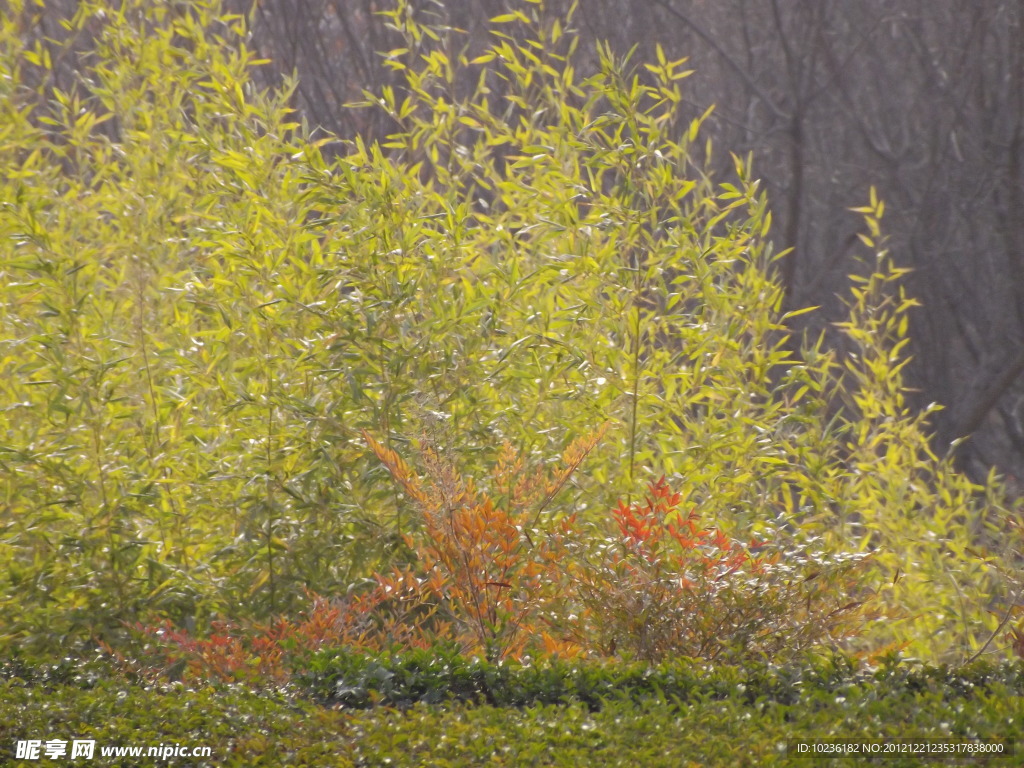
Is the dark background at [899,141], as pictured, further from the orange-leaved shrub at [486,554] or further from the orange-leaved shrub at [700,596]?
the orange-leaved shrub at [486,554]

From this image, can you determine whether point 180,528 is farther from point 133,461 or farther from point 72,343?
point 72,343

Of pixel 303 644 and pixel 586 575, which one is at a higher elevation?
pixel 586 575

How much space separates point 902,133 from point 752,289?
4279 millimetres

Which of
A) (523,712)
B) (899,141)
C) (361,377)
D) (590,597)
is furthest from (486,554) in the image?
(899,141)

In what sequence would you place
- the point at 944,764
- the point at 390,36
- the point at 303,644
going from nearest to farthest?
the point at 944,764
the point at 303,644
the point at 390,36

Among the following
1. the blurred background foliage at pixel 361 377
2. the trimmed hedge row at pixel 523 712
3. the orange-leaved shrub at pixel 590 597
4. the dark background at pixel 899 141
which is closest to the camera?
the trimmed hedge row at pixel 523 712

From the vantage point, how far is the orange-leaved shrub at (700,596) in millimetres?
2498

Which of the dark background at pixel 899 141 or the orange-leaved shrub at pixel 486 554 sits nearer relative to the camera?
the orange-leaved shrub at pixel 486 554

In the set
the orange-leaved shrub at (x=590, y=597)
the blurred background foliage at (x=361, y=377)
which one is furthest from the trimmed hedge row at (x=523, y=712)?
the blurred background foliage at (x=361, y=377)

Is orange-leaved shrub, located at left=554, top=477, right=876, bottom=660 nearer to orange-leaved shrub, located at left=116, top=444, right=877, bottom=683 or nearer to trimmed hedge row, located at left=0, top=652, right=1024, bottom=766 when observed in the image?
orange-leaved shrub, located at left=116, top=444, right=877, bottom=683

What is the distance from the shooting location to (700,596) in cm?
250

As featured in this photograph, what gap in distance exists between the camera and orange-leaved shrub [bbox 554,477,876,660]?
2.50m

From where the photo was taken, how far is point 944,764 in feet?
5.71

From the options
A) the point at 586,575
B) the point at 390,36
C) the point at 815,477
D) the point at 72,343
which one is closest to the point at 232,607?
the point at 72,343
